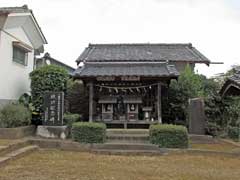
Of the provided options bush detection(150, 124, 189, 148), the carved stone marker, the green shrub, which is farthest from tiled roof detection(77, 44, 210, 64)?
bush detection(150, 124, 189, 148)

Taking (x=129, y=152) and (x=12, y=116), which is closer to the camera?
(x=129, y=152)

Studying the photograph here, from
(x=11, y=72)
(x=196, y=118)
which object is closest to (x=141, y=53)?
(x=196, y=118)

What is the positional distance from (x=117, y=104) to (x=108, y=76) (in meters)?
1.96

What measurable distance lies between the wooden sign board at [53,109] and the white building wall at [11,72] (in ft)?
7.51

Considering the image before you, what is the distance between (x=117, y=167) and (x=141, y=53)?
476 inches

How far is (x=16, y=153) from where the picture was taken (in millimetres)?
9328

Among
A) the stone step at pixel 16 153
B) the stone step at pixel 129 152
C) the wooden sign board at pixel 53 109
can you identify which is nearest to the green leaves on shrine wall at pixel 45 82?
the wooden sign board at pixel 53 109

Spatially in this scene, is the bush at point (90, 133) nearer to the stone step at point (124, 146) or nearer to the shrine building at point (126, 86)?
the stone step at point (124, 146)

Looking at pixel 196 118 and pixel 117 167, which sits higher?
pixel 196 118

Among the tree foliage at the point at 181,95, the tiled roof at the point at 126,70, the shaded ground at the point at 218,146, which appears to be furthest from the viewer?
the tree foliage at the point at 181,95

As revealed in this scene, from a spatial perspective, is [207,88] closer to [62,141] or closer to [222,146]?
[222,146]

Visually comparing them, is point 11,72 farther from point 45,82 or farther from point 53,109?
point 53,109

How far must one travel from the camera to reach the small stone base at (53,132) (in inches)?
495

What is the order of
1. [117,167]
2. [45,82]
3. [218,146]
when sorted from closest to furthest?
[117,167]
[218,146]
[45,82]
